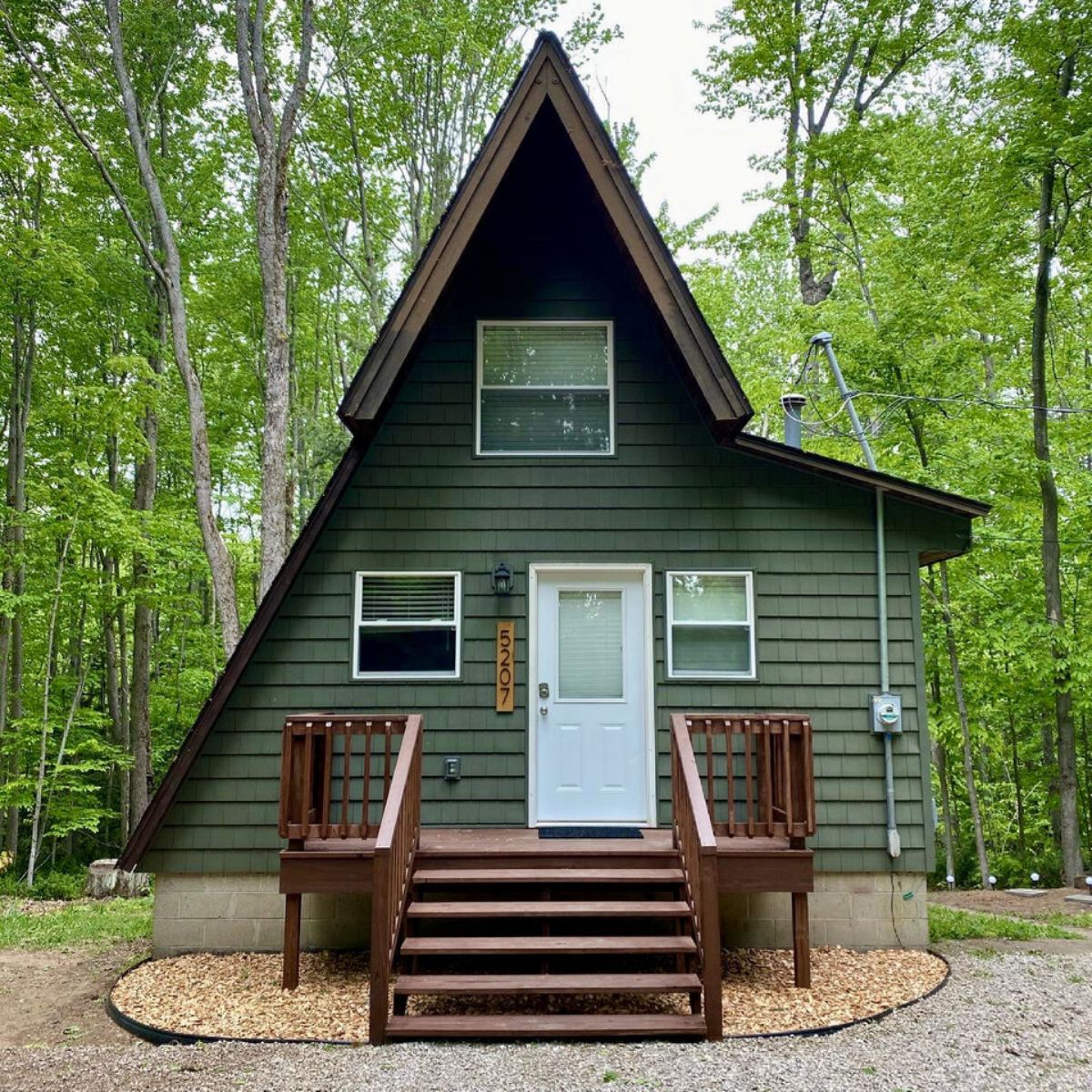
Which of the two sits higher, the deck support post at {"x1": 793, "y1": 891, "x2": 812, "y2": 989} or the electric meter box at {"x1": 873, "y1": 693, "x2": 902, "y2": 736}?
the electric meter box at {"x1": 873, "y1": 693, "x2": 902, "y2": 736}

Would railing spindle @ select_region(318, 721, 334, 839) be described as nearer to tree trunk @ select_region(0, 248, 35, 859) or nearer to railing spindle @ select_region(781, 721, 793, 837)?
railing spindle @ select_region(781, 721, 793, 837)

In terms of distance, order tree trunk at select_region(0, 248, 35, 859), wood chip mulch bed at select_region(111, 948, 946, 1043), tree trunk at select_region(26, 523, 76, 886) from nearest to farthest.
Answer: wood chip mulch bed at select_region(111, 948, 946, 1043), tree trunk at select_region(26, 523, 76, 886), tree trunk at select_region(0, 248, 35, 859)

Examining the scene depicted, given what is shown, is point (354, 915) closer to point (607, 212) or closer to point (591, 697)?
point (591, 697)

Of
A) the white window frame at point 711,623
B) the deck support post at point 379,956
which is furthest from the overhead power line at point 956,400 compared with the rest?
the deck support post at point 379,956

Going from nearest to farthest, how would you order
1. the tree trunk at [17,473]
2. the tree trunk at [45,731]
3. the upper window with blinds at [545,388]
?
the upper window with blinds at [545,388], the tree trunk at [45,731], the tree trunk at [17,473]

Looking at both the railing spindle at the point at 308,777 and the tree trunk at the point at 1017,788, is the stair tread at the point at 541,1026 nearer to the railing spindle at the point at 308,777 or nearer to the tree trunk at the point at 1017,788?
the railing spindle at the point at 308,777

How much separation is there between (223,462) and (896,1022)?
1430 cm

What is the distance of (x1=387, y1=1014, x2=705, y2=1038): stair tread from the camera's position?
4.37m

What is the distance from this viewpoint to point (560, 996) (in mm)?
5047

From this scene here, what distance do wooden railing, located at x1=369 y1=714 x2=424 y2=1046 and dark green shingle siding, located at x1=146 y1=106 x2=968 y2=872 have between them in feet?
2.95

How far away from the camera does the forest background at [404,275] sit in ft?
33.8

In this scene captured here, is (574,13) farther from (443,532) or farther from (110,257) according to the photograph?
(443,532)

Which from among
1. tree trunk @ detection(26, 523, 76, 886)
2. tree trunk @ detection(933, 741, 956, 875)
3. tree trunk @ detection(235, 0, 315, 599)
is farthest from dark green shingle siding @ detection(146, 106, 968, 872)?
tree trunk @ detection(26, 523, 76, 886)

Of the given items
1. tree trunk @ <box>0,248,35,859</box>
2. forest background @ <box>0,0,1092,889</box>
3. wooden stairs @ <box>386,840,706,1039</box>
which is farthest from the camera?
tree trunk @ <box>0,248,35,859</box>
